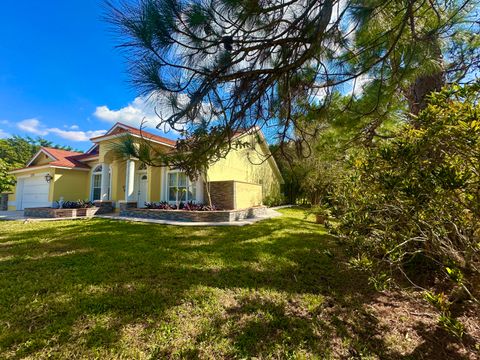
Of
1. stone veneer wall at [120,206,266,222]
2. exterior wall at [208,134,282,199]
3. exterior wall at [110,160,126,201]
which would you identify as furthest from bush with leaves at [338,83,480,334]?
exterior wall at [110,160,126,201]

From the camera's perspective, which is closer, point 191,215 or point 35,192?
point 191,215

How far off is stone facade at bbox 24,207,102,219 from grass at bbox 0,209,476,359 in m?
8.07

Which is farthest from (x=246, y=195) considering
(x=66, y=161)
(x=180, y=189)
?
(x=66, y=161)

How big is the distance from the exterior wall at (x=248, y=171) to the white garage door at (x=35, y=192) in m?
13.2

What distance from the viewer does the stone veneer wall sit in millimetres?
11875

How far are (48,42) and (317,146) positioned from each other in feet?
34.2

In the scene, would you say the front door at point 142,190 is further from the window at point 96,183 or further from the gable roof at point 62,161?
the gable roof at point 62,161

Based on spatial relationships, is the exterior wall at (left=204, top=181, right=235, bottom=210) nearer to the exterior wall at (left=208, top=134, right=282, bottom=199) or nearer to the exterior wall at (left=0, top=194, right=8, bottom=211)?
the exterior wall at (left=208, top=134, right=282, bottom=199)

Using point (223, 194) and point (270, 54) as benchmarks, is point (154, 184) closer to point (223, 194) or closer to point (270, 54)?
point (223, 194)

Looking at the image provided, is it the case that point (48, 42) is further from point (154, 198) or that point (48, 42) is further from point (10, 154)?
point (10, 154)

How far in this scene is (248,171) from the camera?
19156 mm

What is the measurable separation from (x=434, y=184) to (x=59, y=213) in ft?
57.0

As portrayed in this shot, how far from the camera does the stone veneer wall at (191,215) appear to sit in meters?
11.9

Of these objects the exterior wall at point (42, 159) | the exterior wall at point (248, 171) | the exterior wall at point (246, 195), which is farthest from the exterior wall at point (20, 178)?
the exterior wall at point (246, 195)
